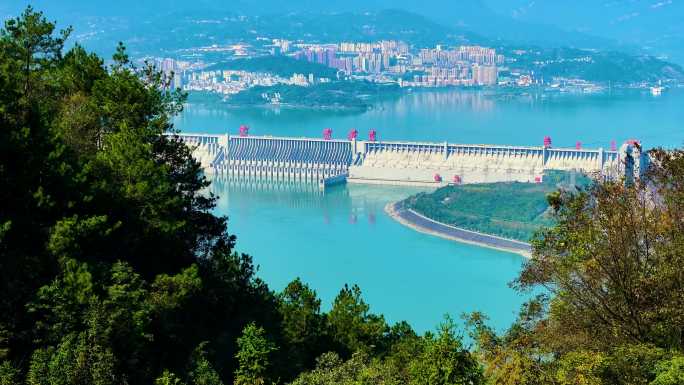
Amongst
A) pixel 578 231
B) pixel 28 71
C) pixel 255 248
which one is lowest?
pixel 255 248

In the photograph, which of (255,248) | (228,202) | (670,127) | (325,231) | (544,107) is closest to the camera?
(255,248)

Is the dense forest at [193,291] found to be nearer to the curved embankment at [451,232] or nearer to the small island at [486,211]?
the curved embankment at [451,232]

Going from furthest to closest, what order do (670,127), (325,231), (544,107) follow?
1. (544,107)
2. (670,127)
3. (325,231)

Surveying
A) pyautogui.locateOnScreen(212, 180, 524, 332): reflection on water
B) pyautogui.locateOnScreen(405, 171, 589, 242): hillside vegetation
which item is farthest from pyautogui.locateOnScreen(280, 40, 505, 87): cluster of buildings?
pyautogui.locateOnScreen(212, 180, 524, 332): reflection on water

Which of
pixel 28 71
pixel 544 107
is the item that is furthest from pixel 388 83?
pixel 28 71

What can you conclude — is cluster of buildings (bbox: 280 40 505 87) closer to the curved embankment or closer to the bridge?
the bridge

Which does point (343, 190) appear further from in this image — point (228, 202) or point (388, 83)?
point (388, 83)

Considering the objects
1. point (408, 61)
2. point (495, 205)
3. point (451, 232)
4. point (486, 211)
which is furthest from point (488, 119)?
point (408, 61)
